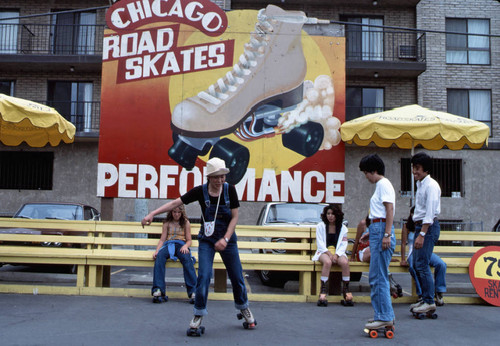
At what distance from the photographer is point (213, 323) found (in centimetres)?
593

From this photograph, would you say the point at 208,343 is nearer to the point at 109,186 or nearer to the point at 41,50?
the point at 109,186

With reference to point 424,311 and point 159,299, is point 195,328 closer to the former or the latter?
point 159,299

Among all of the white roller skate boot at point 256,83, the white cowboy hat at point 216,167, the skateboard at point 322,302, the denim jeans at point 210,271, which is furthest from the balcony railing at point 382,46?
the denim jeans at point 210,271

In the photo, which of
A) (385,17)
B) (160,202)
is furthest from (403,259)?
(385,17)

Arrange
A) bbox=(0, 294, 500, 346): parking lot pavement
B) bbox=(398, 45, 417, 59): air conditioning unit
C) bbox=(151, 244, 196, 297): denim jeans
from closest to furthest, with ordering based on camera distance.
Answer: bbox=(0, 294, 500, 346): parking lot pavement
bbox=(151, 244, 196, 297): denim jeans
bbox=(398, 45, 417, 59): air conditioning unit

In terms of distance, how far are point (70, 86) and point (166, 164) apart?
14.7m

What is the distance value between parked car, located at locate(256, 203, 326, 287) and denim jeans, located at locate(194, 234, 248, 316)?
387cm

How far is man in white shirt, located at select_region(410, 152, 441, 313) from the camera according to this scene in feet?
20.0

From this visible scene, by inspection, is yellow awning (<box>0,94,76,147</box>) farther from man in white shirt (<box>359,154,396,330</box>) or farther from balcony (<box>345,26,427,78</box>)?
balcony (<box>345,26,427,78</box>)

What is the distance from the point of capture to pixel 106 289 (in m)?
7.52

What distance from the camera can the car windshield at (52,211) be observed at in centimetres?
1188

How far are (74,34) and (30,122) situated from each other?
615 inches

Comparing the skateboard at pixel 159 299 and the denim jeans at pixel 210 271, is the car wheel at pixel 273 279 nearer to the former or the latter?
the skateboard at pixel 159 299

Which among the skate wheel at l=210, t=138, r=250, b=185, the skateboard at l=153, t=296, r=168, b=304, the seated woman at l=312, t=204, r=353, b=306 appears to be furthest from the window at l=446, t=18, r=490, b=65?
the skateboard at l=153, t=296, r=168, b=304
